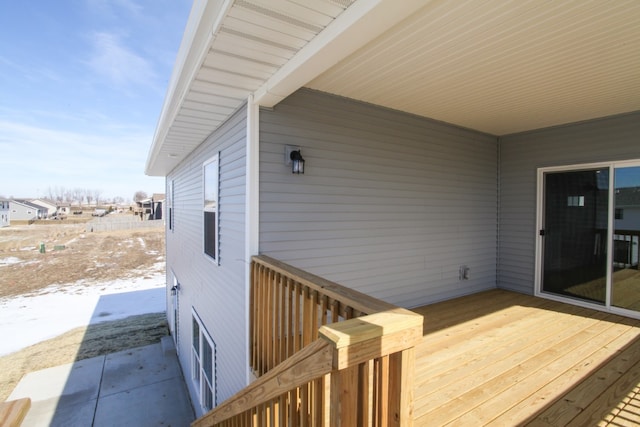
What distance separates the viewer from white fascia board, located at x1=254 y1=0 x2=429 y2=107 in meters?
1.46

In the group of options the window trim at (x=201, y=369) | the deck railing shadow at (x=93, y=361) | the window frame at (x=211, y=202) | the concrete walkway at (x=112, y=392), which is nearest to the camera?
the window frame at (x=211, y=202)

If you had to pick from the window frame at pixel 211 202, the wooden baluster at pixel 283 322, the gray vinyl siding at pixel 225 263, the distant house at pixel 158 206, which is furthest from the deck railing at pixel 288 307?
the distant house at pixel 158 206

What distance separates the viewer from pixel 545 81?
2.83 meters

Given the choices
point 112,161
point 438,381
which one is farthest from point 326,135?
point 112,161

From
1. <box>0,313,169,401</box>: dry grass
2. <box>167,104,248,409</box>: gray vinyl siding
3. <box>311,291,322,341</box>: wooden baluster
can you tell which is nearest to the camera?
<box>311,291,322,341</box>: wooden baluster

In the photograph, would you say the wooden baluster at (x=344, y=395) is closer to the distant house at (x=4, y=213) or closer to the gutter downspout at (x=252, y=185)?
the gutter downspout at (x=252, y=185)

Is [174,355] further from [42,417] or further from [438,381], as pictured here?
[438,381]

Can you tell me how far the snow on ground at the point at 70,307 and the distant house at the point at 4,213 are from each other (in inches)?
1493

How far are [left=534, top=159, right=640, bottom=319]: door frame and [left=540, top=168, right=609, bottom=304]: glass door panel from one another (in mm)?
46

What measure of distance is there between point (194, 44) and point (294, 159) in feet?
4.18

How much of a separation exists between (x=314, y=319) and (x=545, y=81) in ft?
10.2

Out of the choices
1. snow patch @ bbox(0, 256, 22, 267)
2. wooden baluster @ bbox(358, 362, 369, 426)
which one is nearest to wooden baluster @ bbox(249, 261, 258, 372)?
wooden baluster @ bbox(358, 362, 369, 426)

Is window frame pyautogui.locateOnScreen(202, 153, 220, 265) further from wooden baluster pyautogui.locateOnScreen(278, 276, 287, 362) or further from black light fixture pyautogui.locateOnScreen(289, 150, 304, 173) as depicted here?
wooden baluster pyautogui.locateOnScreen(278, 276, 287, 362)

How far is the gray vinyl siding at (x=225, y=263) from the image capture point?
3113 mm
